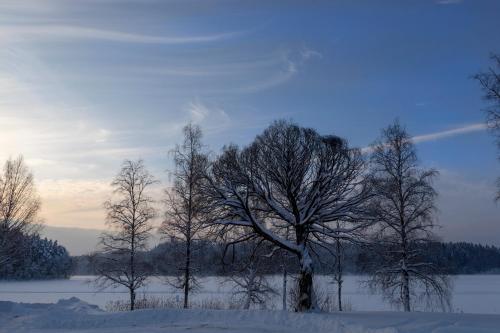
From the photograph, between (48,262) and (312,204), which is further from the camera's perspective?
(48,262)

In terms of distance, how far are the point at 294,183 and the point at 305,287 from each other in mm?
5131

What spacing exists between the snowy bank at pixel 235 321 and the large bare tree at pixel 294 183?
3.69 m

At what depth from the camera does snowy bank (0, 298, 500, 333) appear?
690 inches

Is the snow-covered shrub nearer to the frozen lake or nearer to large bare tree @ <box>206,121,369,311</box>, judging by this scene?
the frozen lake

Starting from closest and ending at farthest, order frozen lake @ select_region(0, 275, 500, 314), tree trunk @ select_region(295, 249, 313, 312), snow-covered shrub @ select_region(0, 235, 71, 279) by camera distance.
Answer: tree trunk @ select_region(295, 249, 313, 312) < frozen lake @ select_region(0, 275, 500, 314) < snow-covered shrub @ select_region(0, 235, 71, 279)

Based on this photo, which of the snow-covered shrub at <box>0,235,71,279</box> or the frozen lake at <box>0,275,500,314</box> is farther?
the snow-covered shrub at <box>0,235,71,279</box>

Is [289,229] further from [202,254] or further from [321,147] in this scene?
[202,254]

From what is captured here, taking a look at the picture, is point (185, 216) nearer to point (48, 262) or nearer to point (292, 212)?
point (292, 212)

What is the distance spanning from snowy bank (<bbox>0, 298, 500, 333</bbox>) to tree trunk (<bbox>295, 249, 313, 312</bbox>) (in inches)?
58.3

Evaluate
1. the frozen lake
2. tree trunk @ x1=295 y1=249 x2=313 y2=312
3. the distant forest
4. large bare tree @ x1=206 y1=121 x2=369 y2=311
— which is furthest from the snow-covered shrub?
tree trunk @ x1=295 y1=249 x2=313 y2=312

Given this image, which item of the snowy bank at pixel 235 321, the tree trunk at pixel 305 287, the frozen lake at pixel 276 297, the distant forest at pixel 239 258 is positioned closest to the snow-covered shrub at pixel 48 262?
the frozen lake at pixel 276 297

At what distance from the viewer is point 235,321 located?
21.5 metres

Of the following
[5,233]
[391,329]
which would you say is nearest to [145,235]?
[5,233]

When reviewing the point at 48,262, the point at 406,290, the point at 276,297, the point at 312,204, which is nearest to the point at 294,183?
the point at 312,204
